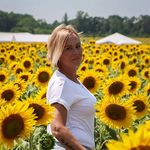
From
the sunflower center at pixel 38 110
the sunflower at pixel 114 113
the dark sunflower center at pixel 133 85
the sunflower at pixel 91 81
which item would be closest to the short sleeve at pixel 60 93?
the sunflower center at pixel 38 110

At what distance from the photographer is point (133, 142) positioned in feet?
6.03

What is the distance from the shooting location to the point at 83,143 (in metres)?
3.48

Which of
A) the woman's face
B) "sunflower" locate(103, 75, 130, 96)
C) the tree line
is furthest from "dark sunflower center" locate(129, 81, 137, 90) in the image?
the tree line

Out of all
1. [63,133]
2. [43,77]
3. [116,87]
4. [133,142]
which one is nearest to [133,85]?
[116,87]

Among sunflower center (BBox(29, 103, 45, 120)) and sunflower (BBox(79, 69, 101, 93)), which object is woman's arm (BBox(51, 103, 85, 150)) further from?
sunflower (BBox(79, 69, 101, 93))

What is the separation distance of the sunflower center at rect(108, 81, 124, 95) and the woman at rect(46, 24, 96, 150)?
99.2 inches

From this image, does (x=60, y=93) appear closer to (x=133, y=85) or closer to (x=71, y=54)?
(x=71, y=54)

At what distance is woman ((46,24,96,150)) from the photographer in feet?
11.1

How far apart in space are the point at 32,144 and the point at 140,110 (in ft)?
6.51

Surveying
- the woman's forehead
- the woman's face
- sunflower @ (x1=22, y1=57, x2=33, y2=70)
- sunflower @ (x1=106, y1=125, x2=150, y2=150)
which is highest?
the woman's forehead

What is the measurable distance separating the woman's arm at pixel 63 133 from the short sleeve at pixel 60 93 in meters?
0.08

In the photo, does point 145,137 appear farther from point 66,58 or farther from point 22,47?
point 22,47

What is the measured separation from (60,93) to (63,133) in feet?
0.98

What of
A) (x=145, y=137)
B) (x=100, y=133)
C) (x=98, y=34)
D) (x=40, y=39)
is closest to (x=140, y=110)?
(x=100, y=133)
